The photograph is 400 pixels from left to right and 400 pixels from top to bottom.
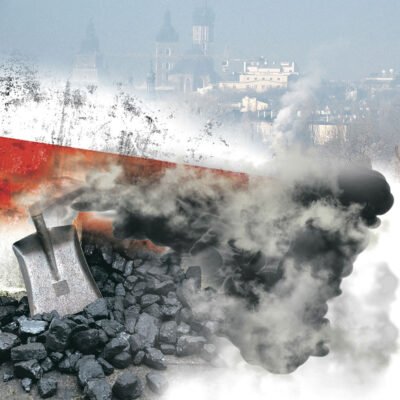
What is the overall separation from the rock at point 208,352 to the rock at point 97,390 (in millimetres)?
993

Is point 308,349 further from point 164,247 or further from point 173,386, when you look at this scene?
point 164,247

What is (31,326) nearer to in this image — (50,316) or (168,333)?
(50,316)

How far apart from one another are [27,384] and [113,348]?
0.77 metres

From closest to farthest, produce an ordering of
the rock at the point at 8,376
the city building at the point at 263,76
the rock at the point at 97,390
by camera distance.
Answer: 1. the rock at the point at 97,390
2. the rock at the point at 8,376
3. the city building at the point at 263,76

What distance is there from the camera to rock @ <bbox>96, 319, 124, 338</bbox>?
4.90 m

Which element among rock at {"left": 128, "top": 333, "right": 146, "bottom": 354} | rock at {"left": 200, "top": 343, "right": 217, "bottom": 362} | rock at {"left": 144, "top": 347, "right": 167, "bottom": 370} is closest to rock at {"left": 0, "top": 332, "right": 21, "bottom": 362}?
rock at {"left": 128, "top": 333, "right": 146, "bottom": 354}

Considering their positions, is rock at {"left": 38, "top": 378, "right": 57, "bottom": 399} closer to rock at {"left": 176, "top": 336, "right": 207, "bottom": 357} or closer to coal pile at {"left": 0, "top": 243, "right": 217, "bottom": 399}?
coal pile at {"left": 0, "top": 243, "right": 217, "bottom": 399}

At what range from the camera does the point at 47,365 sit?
182 inches

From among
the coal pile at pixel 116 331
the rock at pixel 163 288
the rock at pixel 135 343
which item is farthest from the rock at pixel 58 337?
the rock at pixel 163 288

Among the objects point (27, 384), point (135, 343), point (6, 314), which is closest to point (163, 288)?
point (135, 343)

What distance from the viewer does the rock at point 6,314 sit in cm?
525

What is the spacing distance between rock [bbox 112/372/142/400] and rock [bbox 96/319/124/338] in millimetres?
607

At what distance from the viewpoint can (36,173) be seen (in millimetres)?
6191

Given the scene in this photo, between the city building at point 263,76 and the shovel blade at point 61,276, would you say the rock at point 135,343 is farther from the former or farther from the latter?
the city building at point 263,76
